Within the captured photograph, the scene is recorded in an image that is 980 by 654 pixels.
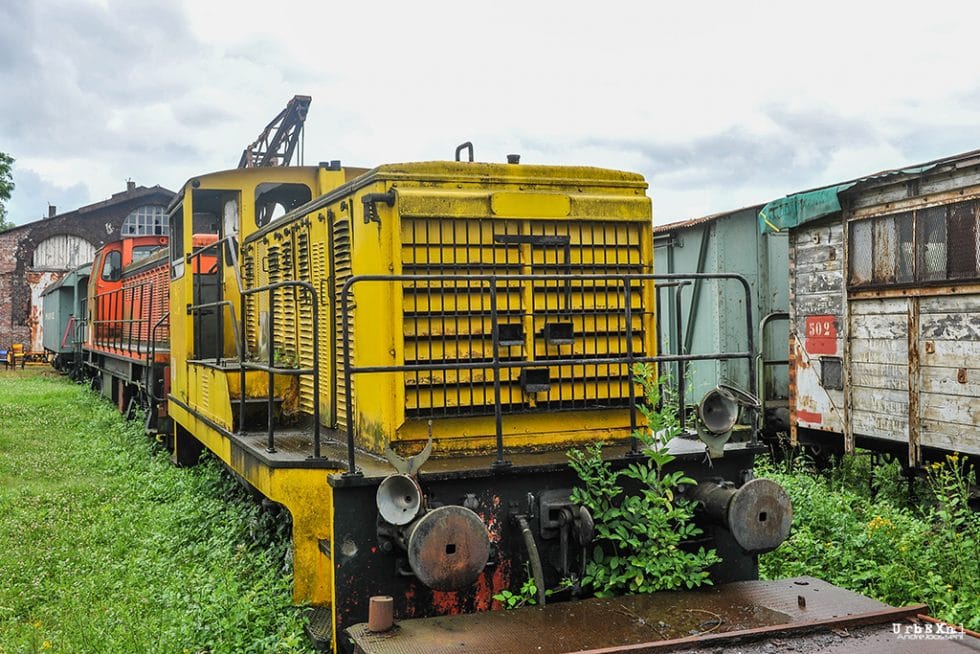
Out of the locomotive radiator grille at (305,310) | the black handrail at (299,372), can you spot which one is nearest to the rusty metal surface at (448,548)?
the black handrail at (299,372)

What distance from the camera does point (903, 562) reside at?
5160 mm

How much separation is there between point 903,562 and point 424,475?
10.5ft

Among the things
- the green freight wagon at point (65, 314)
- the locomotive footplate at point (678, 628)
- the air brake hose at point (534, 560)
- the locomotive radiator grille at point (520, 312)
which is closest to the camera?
the locomotive footplate at point (678, 628)

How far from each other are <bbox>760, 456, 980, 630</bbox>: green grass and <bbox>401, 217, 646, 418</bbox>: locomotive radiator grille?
1763 millimetres

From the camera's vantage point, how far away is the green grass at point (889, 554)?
15.5ft

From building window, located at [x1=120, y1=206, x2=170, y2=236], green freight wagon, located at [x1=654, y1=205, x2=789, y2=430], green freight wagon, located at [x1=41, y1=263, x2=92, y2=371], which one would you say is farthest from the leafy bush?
building window, located at [x1=120, y1=206, x2=170, y2=236]

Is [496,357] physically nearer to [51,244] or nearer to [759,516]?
[759,516]

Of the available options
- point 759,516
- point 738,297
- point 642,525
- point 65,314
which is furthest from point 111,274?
point 759,516

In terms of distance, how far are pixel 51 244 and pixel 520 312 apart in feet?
112

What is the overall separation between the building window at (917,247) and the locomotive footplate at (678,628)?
439cm

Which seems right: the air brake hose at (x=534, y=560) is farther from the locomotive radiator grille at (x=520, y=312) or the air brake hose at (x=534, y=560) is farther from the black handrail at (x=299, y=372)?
the black handrail at (x=299, y=372)

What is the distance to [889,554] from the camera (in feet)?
17.3

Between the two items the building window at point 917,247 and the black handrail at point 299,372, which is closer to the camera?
the black handrail at point 299,372

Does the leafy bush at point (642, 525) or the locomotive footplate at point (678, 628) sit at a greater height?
the leafy bush at point (642, 525)
